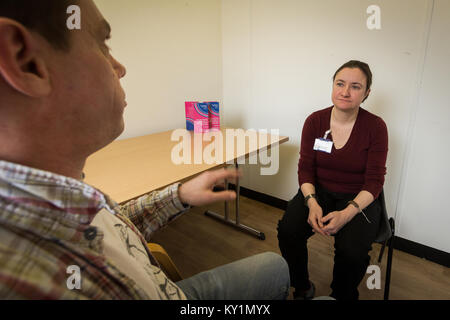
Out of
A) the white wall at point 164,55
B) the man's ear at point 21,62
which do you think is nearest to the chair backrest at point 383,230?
the man's ear at point 21,62

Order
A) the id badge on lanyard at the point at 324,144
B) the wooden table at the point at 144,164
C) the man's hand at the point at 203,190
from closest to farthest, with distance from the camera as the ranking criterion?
the man's hand at the point at 203,190 < the wooden table at the point at 144,164 < the id badge on lanyard at the point at 324,144

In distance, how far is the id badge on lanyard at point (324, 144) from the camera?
1497mm

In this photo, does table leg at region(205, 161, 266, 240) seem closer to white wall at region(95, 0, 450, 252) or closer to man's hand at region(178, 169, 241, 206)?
white wall at region(95, 0, 450, 252)

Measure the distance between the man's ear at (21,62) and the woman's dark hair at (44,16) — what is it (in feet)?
0.05

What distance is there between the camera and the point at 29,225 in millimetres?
364

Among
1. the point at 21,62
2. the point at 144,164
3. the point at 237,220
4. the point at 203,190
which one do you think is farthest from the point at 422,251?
the point at 21,62

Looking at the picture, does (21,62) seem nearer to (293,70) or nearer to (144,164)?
(144,164)

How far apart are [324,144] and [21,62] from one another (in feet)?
4.74

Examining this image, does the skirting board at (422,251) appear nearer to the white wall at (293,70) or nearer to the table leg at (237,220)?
the white wall at (293,70)

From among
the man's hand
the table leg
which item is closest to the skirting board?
the table leg

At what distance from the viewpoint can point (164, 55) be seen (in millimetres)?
2104

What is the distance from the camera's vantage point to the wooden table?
3.75 feet

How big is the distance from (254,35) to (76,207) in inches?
87.2

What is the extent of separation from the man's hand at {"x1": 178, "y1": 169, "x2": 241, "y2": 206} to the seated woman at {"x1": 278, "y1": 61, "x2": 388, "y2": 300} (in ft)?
2.47
